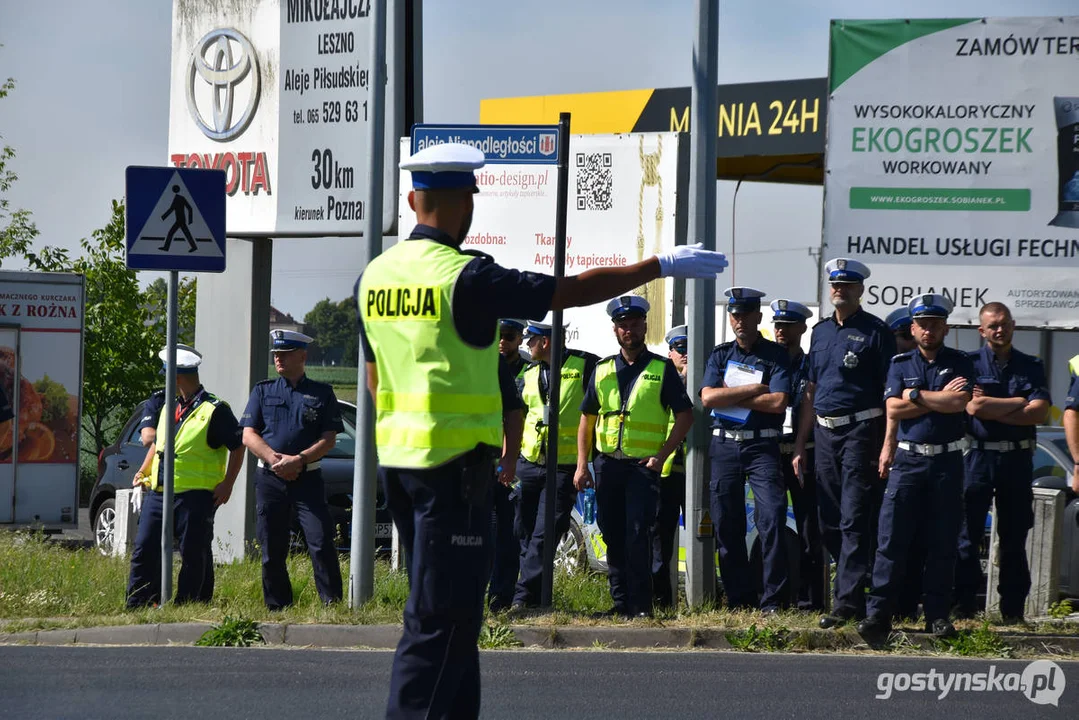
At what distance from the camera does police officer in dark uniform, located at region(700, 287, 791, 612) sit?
955 centimetres

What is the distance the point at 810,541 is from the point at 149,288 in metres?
19.7

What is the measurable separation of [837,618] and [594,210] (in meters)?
5.03

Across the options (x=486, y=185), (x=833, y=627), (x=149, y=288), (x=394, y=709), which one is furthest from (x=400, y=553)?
(x=149, y=288)

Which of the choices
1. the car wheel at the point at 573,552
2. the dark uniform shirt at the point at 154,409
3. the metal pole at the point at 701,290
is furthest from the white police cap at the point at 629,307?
the dark uniform shirt at the point at 154,409

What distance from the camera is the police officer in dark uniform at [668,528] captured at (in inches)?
406

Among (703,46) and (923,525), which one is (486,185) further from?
(923,525)

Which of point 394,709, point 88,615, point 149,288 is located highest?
point 149,288

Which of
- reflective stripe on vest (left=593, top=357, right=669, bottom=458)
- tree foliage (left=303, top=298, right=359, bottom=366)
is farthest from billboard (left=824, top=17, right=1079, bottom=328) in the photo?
tree foliage (left=303, top=298, right=359, bottom=366)

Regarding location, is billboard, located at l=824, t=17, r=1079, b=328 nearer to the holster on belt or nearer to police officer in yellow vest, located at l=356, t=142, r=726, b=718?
police officer in yellow vest, located at l=356, t=142, r=726, b=718

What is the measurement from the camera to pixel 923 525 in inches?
343

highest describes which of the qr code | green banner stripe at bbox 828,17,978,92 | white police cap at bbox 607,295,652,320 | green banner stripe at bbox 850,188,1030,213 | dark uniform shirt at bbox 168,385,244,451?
green banner stripe at bbox 828,17,978,92

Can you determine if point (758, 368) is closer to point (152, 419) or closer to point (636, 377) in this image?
point (636, 377)

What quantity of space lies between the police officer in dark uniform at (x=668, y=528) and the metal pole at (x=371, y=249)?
1.95 meters

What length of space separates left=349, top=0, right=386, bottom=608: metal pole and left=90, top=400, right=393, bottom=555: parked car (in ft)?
10.6
